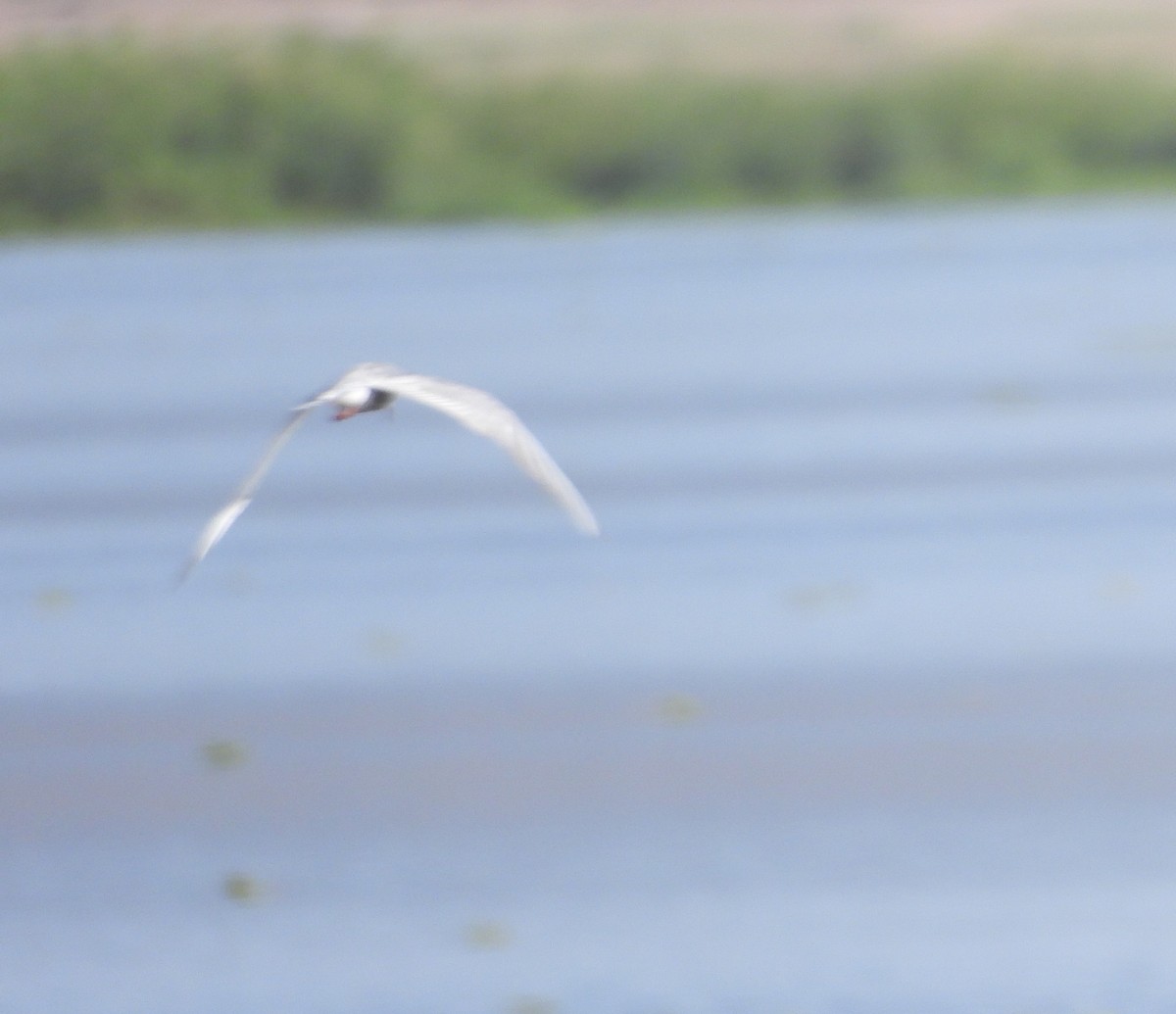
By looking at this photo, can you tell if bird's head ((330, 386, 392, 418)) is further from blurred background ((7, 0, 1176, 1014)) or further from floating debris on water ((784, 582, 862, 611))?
floating debris on water ((784, 582, 862, 611))

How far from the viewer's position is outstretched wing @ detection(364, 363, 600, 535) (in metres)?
3.96

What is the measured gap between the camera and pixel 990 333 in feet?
47.5

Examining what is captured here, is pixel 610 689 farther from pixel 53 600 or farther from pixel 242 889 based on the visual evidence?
pixel 53 600

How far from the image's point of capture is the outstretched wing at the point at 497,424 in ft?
13.0

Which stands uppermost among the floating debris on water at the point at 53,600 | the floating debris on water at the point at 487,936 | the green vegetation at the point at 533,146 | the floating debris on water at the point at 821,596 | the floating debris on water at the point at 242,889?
the green vegetation at the point at 533,146

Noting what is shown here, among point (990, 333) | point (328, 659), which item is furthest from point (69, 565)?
point (990, 333)

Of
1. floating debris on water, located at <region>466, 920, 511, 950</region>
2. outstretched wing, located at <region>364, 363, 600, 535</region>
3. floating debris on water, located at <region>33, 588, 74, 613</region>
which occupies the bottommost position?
floating debris on water, located at <region>466, 920, 511, 950</region>

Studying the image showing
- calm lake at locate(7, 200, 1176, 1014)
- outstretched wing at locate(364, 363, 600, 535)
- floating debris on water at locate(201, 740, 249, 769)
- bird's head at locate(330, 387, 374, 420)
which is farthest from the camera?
floating debris on water at locate(201, 740, 249, 769)

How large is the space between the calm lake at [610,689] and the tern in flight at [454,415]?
113cm

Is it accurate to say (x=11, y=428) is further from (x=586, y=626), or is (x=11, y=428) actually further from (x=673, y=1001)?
(x=673, y=1001)

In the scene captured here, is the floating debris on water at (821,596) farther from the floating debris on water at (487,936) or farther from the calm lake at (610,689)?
the floating debris on water at (487,936)

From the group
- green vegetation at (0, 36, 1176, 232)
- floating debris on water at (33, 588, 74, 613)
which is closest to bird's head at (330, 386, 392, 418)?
floating debris on water at (33, 588, 74, 613)

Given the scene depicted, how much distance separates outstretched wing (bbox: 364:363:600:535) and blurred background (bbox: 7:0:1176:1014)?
1241mm

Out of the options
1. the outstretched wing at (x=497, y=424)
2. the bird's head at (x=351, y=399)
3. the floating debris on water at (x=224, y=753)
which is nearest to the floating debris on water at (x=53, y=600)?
the floating debris on water at (x=224, y=753)
